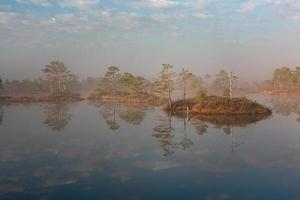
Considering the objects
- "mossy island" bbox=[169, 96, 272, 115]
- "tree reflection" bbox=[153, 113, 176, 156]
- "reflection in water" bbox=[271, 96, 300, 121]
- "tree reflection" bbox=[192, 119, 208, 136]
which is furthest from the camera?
"reflection in water" bbox=[271, 96, 300, 121]

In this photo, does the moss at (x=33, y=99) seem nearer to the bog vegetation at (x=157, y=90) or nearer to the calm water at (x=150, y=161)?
the bog vegetation at (x=157, y=90)

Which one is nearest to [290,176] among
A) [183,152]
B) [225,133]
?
[183,152]

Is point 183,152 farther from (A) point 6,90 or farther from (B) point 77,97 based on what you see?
(A) point 6,90

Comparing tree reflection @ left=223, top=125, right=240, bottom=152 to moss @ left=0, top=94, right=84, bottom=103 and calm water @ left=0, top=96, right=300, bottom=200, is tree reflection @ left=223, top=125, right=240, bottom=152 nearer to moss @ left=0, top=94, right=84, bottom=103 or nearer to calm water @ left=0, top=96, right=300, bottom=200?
Answer: calm water @ left=0, top=96, right=300, bottom=200

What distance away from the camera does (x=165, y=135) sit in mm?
40562

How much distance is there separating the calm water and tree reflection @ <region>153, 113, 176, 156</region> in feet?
0.31

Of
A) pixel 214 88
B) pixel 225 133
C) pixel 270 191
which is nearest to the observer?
pixel 270 191

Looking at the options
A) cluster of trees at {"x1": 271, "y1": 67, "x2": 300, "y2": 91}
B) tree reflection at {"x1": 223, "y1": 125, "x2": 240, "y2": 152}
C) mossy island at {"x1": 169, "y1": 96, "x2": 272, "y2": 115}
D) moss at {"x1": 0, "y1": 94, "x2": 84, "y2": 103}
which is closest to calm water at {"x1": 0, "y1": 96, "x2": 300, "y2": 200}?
tree reflection at {"x1": 223, "y1": 125, "x2": 240, "y2": 152}

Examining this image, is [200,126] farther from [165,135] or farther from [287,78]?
[287,78]

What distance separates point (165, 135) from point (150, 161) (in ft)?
42.4

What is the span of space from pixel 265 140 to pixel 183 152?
10.9 metres

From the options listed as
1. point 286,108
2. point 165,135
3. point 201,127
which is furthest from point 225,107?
point 165,135

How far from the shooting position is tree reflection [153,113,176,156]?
32.4 m

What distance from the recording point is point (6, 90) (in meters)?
159
